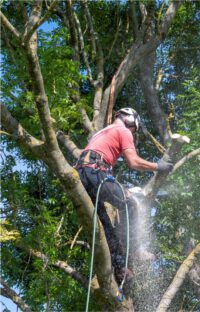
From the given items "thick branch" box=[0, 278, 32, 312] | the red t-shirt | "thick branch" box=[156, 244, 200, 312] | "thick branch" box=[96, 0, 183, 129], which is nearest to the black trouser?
the red t-shirt

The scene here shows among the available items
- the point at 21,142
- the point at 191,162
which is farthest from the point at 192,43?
the point at 21,142

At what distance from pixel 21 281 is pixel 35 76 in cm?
547

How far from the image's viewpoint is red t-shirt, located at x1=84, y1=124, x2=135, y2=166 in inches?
196

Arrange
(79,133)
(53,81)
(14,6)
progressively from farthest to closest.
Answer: (14,6), (79,133), (53,81)

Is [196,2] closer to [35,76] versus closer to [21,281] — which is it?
[21,281]

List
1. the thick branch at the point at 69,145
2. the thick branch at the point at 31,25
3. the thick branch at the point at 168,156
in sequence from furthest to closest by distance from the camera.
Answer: the thick branch at the point at 69,145, the thick branch at the point at 168,156, the thick branch at the point at 31,25

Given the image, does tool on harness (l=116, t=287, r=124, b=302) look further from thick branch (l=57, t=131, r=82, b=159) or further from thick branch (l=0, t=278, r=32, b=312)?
thick branch (l=57, t=131, r=82, b=159)

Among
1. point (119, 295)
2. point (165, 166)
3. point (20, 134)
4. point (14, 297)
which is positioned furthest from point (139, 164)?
point (14, 297)

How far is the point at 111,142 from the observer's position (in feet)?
16.5

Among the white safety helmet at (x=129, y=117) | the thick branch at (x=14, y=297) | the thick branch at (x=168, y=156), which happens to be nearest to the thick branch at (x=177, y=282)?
the thick branch at (x=14, y=297)

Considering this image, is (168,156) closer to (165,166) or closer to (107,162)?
(165,166)

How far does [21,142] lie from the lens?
452 cm

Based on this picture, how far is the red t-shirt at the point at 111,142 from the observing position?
4.99 m

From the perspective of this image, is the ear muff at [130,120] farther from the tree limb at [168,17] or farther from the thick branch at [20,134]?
the tree limb at [168,17]
